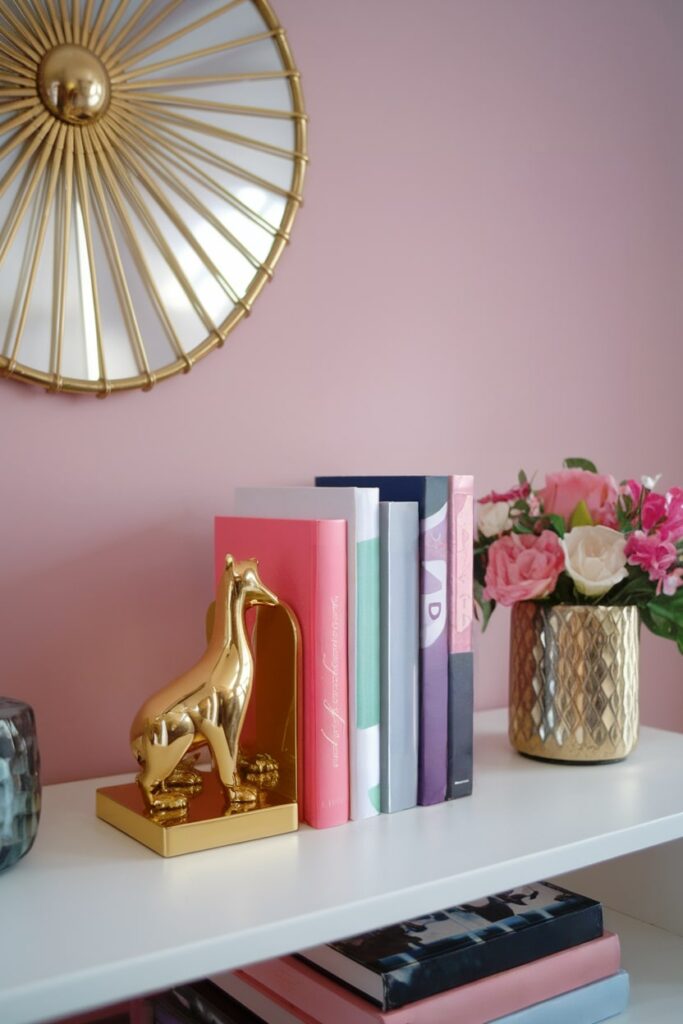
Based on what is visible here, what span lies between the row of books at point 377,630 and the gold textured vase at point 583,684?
14 centimetres

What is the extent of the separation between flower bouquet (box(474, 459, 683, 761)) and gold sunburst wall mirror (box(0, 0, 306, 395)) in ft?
1.27

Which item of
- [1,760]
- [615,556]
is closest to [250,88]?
[615,556]

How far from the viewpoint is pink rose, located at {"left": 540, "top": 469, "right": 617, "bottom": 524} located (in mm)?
1062

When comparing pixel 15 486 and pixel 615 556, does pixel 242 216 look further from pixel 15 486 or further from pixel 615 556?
pixel 615 556

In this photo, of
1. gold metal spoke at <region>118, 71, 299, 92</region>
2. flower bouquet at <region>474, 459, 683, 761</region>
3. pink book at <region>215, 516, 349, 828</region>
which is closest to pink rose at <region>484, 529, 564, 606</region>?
flower bouquet at <region>474, 459, 683, 761</region>

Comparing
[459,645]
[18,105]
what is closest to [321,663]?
[459,645]

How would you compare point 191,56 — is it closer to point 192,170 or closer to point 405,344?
point 192,170

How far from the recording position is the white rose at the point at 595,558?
1002 millimetres

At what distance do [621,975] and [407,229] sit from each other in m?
0.85

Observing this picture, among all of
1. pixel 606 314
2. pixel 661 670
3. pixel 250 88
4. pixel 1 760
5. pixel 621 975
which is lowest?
pixel 621 975

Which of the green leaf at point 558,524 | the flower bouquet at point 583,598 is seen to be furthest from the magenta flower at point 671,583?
the green leaf at point 558,524

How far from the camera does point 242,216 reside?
1076mm

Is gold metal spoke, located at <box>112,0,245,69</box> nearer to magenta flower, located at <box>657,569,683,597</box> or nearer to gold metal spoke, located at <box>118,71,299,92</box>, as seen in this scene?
gold metal spoke, located at <box>118,71,299,92</box>

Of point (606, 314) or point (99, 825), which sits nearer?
point (99, 825)
